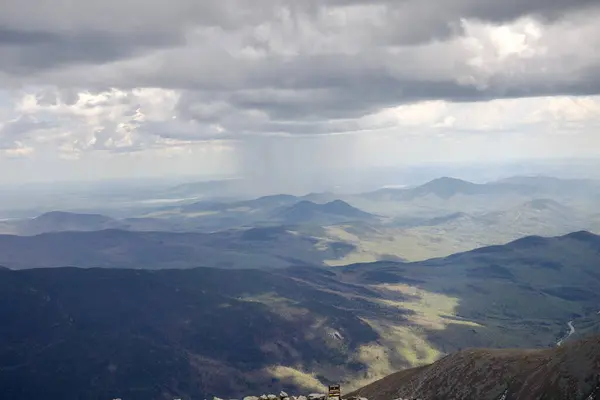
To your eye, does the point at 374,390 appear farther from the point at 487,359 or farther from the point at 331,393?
the point at 331,393

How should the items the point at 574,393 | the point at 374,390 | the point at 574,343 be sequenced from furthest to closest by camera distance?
the point at 374,390
the point at 574,343
the point at 574,393

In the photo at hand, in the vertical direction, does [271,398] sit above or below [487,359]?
above

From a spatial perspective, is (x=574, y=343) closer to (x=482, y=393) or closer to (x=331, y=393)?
(x=482, y=393)

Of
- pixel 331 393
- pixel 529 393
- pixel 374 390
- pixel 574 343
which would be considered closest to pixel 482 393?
pixel 529 393

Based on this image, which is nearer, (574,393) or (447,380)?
(574,393)

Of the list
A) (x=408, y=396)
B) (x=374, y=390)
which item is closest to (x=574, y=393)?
(x=408, y=396)

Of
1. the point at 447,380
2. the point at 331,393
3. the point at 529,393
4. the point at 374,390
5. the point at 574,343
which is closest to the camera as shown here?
the point at 331,393

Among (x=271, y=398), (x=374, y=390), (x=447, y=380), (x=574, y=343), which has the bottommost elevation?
(x=374, y=390)
